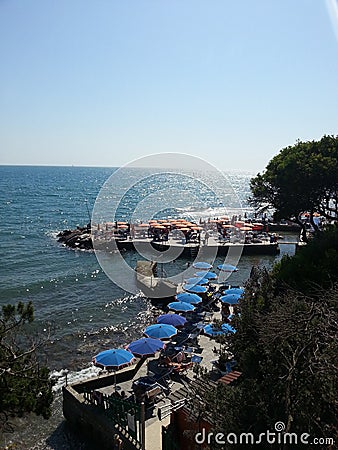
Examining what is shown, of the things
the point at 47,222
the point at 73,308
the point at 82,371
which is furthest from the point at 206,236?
the point at 47,222

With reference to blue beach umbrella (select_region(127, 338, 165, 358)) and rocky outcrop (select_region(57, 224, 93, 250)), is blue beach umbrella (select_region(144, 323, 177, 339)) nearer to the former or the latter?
blue beach umbrella (select_region(127, 338, 165, 358))

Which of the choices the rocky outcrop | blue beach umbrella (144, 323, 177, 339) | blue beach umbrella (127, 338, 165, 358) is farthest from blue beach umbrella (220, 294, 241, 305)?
the rocky outcrop

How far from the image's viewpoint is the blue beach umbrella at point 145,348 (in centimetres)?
1183

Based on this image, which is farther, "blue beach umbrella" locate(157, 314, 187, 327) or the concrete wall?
"blue beach umbrella" locate(157, 314, 187, 327)

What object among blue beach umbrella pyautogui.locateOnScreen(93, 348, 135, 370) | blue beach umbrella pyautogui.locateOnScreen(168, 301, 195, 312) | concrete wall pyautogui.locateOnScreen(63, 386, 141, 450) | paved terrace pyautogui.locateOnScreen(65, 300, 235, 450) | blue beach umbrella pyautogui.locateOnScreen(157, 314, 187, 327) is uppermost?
blue beach umbrella pyautogui.locateOnScreen(168, 301, 195, 312)

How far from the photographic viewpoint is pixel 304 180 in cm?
2048

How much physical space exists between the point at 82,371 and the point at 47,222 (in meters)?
45.3

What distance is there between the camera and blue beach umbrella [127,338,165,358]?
1183 centimetres

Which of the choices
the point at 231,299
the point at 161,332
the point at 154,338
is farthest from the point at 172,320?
the point at 231,299

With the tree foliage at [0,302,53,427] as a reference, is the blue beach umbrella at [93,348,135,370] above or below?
below

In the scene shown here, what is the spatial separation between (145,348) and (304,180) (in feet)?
43.3

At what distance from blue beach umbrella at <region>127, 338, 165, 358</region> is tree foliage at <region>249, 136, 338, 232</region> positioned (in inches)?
485

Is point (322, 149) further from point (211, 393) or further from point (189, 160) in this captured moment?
point (211, 393)

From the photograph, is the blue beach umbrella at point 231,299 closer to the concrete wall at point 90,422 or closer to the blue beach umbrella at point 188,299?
the blue beach umbrella at point 188,299
